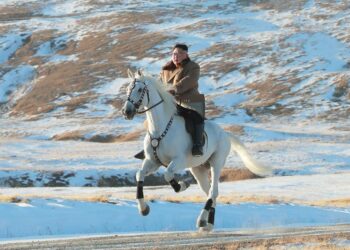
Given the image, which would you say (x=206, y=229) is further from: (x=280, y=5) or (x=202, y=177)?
(x=280, y=5)

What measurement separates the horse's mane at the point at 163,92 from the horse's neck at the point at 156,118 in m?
0.16

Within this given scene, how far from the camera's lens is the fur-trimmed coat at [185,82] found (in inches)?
686

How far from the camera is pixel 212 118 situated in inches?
4050

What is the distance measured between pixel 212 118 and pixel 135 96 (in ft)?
287

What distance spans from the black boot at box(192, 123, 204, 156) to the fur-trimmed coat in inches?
21.9

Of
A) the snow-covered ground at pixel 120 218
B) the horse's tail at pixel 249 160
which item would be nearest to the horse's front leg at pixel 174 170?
the snow-covered ground at pixel 120 218

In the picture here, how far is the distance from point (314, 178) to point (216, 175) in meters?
36.9

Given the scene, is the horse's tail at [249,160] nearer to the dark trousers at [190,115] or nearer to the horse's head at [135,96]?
the dark trousers at [190,115]

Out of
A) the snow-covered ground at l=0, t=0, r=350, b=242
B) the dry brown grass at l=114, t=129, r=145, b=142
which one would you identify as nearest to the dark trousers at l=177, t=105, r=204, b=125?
the snow-covered ground at l=0, t=0, r=350, b=242

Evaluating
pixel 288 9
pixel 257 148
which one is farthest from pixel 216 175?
pixel 288 9

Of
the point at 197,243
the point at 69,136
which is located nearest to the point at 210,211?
the point at 197,243

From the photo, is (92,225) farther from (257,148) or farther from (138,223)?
(257,148)

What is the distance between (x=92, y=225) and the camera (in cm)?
1953

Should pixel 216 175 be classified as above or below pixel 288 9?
above
